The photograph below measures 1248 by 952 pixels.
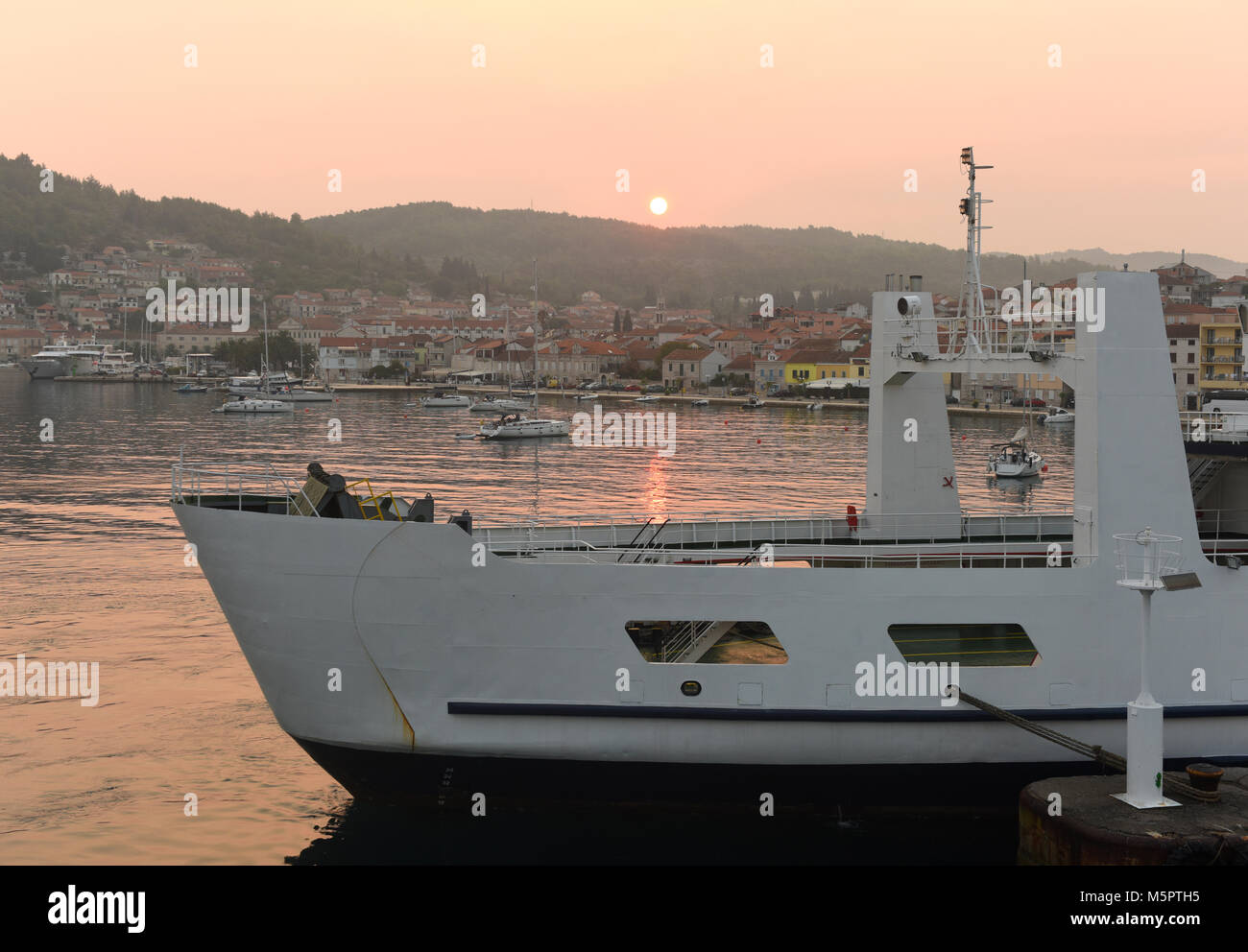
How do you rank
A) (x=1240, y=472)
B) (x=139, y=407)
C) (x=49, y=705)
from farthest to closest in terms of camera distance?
(x=139, y=407), (x=49, y=705), (x=1240, y=472)

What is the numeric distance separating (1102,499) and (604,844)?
20.4 feet

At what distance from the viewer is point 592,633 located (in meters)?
11.9

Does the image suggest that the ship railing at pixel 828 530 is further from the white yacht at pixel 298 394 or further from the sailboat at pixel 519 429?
the white yacht at pixel 298 394

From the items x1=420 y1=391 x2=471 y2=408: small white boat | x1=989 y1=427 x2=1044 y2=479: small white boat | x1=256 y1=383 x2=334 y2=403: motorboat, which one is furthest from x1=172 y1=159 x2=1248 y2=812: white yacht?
x1=256 y1=383 x2=334 y2=403: motorboat

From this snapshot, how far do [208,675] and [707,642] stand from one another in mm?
10671

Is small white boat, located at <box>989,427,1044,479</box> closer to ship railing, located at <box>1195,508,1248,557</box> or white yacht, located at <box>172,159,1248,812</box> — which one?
ship railing, located at <box>1195,508,1248,557</box>

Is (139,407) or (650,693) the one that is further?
(139,407)

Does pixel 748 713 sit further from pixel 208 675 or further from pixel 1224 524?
pixel 208 675

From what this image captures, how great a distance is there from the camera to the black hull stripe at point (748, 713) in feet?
39.1

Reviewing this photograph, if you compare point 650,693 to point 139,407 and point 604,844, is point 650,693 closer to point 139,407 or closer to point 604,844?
point 604,844

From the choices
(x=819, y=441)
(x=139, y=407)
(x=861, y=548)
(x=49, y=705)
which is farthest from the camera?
(x=139, y=407)

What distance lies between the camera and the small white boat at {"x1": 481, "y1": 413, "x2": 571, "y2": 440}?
6950 cm
